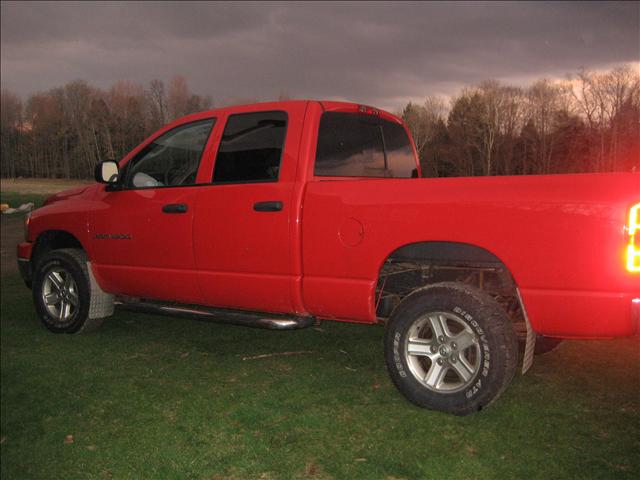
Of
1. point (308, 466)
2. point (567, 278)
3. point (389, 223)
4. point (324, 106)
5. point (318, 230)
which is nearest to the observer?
point (308, 466)

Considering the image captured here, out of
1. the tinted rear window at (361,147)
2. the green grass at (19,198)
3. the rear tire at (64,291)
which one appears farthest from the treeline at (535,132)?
the green grass at (19,198)

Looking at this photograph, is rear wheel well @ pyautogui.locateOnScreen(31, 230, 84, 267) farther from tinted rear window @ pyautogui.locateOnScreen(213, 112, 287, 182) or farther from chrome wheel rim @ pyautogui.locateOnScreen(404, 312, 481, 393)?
chrome wheel rim @ pyautogui.locateOnScreen(404, 312, 481, 393)

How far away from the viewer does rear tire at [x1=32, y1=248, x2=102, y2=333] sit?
5.90 metres

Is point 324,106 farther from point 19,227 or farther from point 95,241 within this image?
point 19,227

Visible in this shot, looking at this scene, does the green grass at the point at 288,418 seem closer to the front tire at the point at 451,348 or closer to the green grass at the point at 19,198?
the front tire at the point at 451,348

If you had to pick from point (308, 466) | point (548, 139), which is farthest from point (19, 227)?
point (308, 466)

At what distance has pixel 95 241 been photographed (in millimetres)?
5777

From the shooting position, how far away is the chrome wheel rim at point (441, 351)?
3.86 metres

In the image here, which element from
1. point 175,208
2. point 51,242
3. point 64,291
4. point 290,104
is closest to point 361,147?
point 290,104

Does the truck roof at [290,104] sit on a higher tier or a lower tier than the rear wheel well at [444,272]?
higher

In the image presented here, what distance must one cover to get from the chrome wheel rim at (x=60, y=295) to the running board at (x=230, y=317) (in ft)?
1.61

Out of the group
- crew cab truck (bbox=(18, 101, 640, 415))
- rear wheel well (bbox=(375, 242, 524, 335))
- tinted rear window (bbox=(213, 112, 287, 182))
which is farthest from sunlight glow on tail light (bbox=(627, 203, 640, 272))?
tinted rear window (bbox=(213, 112, 287, 182))

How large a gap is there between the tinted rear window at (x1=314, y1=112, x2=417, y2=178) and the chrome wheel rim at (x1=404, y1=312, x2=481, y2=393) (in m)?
1.40

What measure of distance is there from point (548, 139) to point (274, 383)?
4.30m
